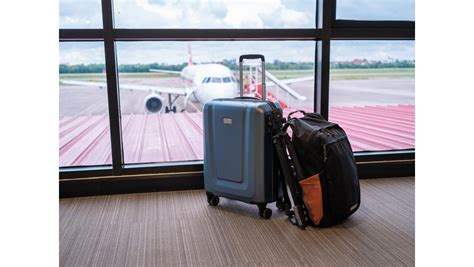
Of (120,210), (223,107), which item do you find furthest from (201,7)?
(120,210)

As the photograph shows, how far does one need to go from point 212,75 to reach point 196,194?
1.00 m

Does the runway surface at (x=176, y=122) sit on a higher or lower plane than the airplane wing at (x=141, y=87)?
lower

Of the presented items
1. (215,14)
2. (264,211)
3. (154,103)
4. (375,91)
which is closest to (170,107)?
(154,103)

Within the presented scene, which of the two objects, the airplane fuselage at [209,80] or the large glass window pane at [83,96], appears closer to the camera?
the large glass window pane at [83,96]

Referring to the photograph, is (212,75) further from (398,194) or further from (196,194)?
(398,194)

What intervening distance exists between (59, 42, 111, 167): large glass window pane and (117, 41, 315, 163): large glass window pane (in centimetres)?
15

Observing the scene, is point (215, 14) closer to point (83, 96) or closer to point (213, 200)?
point (83, 96)

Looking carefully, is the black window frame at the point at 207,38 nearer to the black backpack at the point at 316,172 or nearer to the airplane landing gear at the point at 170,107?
the airplane landing gear at the point at 170,107

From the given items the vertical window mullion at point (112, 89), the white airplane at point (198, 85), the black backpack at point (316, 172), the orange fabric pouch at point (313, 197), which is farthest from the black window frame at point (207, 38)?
the orange fabric pouch at point (313, 197)

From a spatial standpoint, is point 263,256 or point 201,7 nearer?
point 263,256

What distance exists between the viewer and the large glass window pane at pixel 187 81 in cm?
303

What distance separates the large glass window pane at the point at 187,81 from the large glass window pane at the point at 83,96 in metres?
0.15
